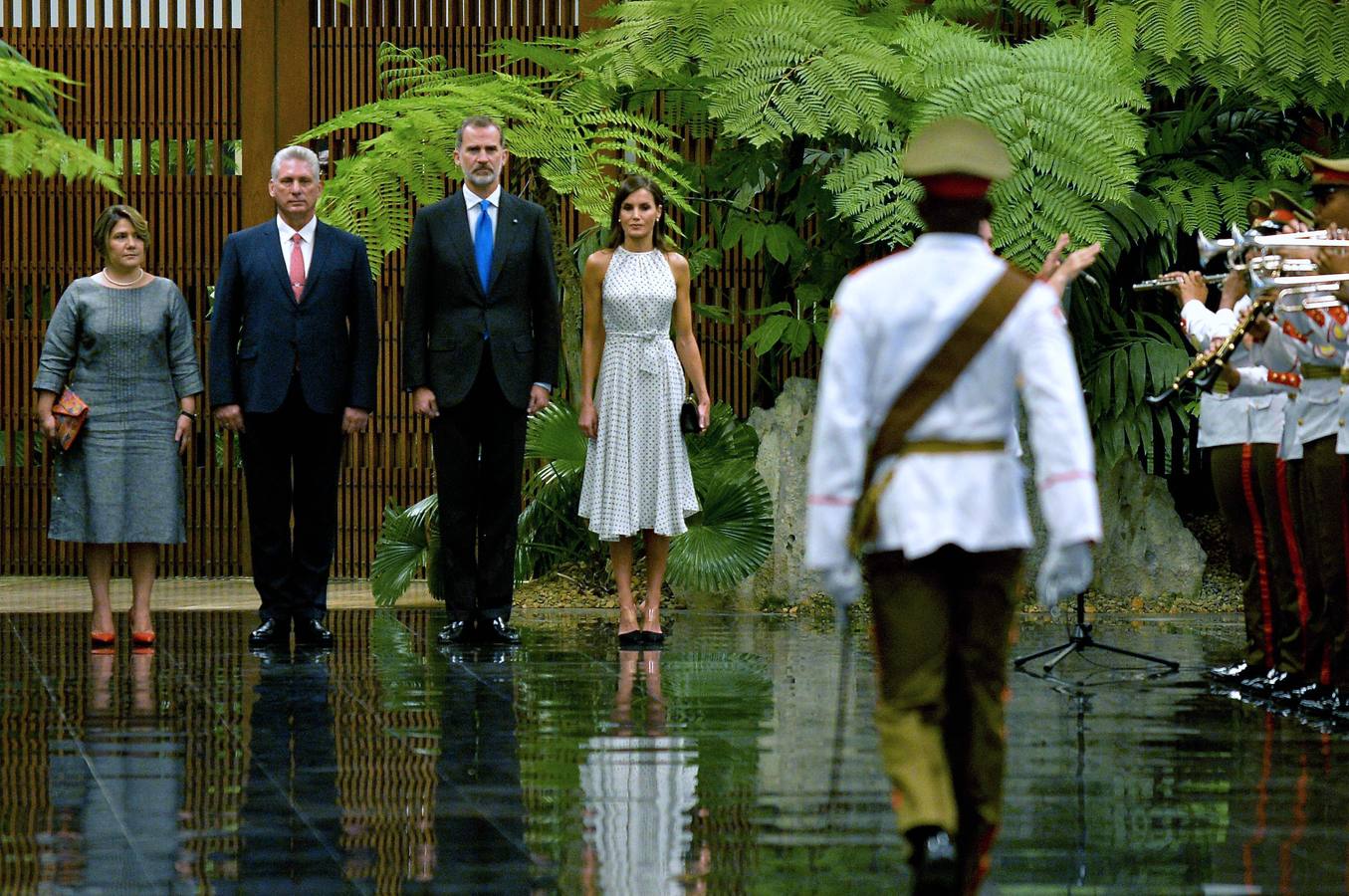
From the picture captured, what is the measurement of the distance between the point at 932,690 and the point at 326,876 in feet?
5.09

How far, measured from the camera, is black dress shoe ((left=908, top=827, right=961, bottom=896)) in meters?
4.14

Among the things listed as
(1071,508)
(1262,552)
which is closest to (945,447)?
(1071,508)

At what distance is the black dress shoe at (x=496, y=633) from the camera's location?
944cm

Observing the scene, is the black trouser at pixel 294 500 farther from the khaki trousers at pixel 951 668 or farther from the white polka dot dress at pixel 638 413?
the khaki trousers at pixel 951 668

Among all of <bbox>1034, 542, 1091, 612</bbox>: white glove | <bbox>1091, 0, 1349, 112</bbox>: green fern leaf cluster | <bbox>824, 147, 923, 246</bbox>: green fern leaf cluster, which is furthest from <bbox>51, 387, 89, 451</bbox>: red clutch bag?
<bbox>1034, 542, 1091, 612</bbox>: white glove

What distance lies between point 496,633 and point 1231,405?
3.52m

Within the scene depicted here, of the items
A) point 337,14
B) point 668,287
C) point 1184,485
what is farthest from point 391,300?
point 1184,485

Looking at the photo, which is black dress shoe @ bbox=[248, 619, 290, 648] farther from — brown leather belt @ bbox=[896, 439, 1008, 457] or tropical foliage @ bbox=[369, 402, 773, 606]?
brown leather belt @ bbox=[896, 439, 1008, 457]

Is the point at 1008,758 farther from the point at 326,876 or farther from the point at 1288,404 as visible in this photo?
the point at 326,876

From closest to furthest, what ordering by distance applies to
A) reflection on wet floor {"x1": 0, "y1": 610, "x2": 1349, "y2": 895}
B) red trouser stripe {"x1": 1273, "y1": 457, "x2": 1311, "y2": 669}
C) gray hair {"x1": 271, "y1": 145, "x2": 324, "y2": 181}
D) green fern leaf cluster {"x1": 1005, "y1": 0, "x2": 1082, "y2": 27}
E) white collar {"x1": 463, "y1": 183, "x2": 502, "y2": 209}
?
reflection on wet floor {"x1": 0, "y1": 610, "x2": 1349, "y2": 895} → red trouser stripe {"x1": 1273, "y1": 457, "x2": 1311, "y2": 669} → gray hair {"x1": 271, "y1": 145, "x2": 324, "y2": 181} → white collar {"x1": 463, "y1": 183, "x2": 502, "y2": 209} → green fern leaf cluster {"x1": 1005, "y1": 0, "x2": 1082, "y2": 27}

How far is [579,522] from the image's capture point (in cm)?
1219

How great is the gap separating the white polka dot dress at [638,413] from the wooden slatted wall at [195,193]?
4.19m

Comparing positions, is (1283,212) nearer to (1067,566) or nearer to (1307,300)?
(1307,300)

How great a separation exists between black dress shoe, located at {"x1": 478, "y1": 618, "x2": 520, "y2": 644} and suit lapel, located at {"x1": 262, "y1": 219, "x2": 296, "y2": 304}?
5.75ft
